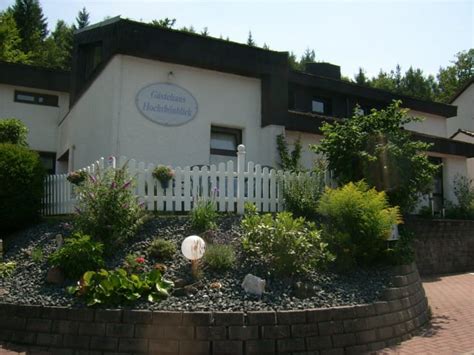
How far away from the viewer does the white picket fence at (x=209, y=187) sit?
8641mm

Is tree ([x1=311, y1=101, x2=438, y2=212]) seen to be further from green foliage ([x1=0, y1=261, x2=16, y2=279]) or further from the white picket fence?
green foliage ([x1=0, y1=261, x2=16, y2=279])

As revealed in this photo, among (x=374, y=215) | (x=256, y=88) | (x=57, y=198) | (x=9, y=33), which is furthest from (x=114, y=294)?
(x=9, y=33)

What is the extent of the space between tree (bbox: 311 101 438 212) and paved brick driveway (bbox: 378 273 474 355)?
6.67 ft

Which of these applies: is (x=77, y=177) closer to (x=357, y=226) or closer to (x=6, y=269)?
(x=6, y=269)

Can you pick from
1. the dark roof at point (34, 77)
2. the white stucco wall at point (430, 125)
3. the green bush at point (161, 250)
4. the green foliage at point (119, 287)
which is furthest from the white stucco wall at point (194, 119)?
the white stucco wall at point (430, 125)

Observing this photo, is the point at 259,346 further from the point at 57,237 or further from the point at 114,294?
the point at 57,237

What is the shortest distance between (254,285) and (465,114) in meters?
27.5

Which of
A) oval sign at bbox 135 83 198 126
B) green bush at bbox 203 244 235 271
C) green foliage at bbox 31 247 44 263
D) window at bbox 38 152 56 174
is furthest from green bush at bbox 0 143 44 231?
window at bbox 38 152 56 174

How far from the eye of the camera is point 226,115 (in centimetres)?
1312

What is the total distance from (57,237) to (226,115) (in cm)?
646

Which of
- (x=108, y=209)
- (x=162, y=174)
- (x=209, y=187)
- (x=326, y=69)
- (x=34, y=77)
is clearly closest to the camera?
(x=108, y=209)

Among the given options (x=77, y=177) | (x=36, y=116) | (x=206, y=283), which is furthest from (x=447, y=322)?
(x=36, y=116)

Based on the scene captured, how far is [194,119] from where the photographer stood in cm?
1259

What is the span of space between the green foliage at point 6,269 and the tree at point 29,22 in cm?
4048
